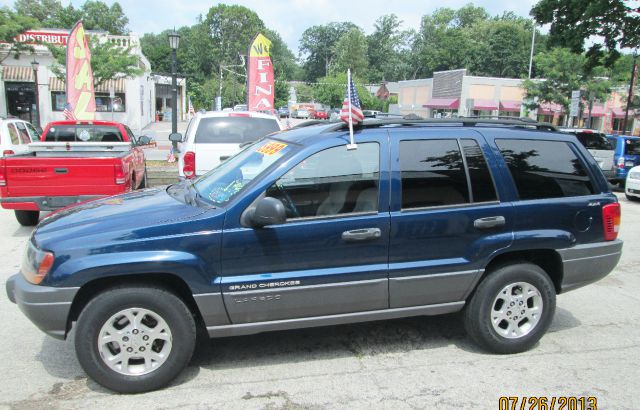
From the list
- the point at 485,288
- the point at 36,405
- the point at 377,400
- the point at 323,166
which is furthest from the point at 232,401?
the point at 485,288

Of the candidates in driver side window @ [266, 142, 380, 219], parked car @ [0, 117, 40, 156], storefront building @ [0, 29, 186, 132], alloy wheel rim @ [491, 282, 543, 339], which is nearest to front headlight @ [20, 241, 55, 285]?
driver side window @ [266, 142, 380, 219]

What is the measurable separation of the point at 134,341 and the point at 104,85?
116 ft

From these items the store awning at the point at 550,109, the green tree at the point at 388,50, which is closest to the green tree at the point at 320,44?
the green tree at the point at 388,50

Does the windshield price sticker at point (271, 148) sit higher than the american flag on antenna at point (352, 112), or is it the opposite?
the american flag on antenna at point (352, 112)

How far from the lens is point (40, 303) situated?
3.28 m

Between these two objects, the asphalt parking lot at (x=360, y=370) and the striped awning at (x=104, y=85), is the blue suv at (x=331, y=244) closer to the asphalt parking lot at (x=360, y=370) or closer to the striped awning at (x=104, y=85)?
the asphalt parking lot at (x=360, y=370)

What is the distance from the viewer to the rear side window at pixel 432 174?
3.82 m

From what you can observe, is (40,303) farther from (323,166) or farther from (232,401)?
(323,166)

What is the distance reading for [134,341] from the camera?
339 centimetres

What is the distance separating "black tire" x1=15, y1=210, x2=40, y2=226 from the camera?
8.27 m

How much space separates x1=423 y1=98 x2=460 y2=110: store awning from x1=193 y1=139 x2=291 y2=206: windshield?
4489 centimetres

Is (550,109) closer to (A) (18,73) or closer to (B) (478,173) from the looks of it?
(B) (478,173)

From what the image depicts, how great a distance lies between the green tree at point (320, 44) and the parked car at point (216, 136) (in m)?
124
